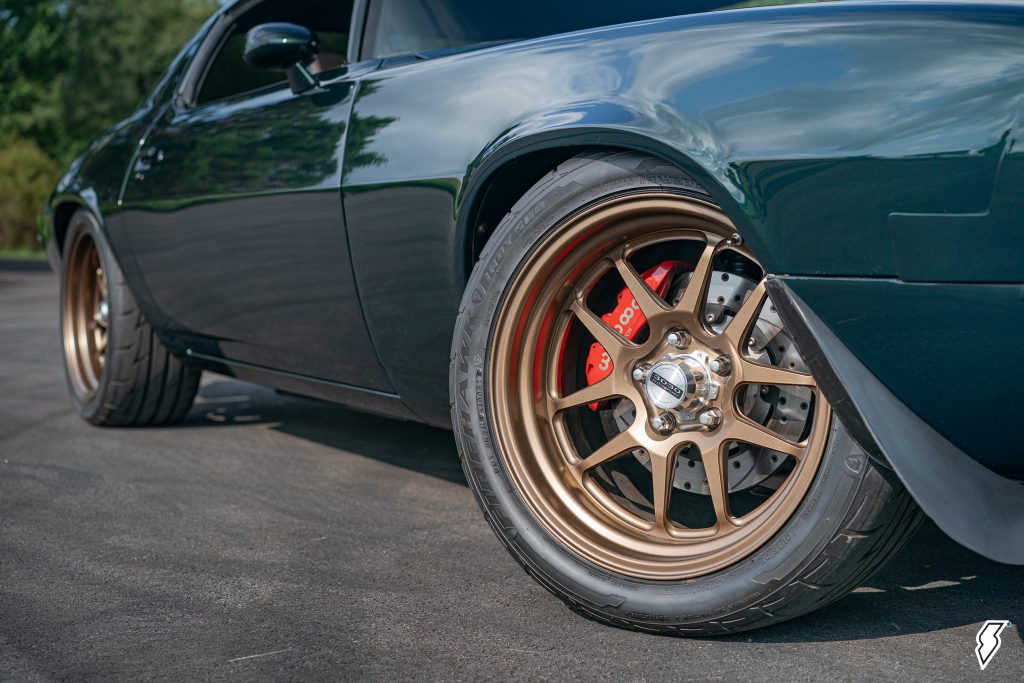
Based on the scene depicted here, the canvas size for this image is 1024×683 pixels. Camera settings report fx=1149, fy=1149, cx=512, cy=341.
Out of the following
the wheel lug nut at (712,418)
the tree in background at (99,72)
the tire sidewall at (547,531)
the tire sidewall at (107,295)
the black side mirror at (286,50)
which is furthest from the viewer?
the tree in background at (99,72)

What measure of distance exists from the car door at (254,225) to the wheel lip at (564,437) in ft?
2.13

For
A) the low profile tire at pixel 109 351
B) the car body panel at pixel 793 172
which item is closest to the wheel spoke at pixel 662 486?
the car body panel at pixel 793 172

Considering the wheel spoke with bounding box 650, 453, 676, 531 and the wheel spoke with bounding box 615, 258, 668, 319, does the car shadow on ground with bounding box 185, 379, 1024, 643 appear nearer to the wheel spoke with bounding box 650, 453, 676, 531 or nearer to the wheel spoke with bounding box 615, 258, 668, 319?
the wheel spoke with bounding box 650, 453, 676, 531

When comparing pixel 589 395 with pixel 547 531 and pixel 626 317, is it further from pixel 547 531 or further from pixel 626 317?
pixel 547 531

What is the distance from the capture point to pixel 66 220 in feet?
15.8

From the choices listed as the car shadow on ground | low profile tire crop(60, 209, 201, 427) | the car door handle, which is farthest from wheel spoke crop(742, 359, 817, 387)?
low profile tire crop(60, 209, 201, 427)

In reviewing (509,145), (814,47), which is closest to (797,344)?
(814,47)

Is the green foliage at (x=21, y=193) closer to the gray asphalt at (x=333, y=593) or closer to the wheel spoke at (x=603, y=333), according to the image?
the gray asphalt at (x=333, y=593)

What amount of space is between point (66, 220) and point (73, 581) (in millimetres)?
2651

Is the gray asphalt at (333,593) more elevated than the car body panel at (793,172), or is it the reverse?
the car body panel at (793,172)

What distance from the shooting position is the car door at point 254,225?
9.64 feet

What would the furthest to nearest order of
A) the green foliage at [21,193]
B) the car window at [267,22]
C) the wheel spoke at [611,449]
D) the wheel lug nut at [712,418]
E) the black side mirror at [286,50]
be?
the green foliage at [21,193] < the car window at [267,22] < the black side mirror at [286,50] < the wheel spoke at [611,449] < the wheel lug nut at [712,418]

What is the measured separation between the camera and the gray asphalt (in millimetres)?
2014

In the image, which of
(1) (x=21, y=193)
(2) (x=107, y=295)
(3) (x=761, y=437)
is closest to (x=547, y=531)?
(3) (x=761, y=437)
